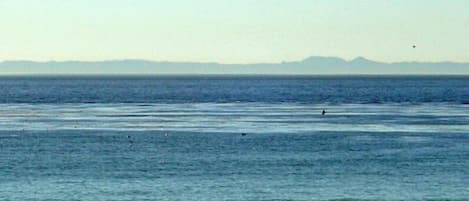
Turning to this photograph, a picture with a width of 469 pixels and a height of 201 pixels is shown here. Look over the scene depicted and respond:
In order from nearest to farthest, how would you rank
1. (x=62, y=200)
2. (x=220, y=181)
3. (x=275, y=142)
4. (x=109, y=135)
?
(x=62, y=200), (x=220, y=181), (x=275, y=142), (x=109, y=135)

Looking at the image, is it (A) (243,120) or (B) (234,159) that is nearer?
(B) (234,159)

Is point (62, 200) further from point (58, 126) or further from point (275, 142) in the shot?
point (58, 126)

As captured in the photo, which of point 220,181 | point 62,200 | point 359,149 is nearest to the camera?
point 62,200

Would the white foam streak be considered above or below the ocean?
below

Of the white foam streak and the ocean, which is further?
the white foam streak

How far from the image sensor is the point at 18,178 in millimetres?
54656

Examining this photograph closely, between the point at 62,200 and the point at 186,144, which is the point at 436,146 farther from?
the point at 62,200

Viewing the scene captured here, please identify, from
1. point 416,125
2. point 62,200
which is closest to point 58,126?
point 416,125

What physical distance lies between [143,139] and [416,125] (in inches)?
1075

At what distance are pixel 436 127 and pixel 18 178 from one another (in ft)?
149

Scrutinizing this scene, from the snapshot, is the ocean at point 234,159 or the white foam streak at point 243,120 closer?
the ocean at point 234,159

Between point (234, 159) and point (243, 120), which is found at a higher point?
point (234, 159)

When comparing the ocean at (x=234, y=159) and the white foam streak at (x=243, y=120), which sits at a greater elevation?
the ocean at (x=234, y=159)

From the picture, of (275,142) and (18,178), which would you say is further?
(275,142)
